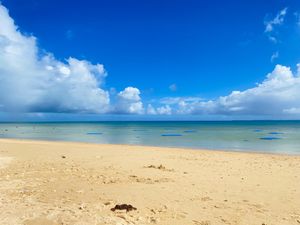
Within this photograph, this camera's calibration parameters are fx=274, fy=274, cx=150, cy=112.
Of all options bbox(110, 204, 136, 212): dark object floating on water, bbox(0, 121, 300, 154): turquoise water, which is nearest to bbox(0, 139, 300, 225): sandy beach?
bbox(110, 204, 136, 212): dark object floating on water

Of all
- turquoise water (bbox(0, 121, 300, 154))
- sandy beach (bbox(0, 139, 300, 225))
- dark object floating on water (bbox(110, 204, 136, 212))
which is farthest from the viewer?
turquoise water (bbox(0, 121, 300, 154))

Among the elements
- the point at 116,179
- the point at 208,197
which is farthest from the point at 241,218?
the point at 116,179

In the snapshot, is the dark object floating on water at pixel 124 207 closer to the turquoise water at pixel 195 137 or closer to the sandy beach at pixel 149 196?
the sandy beach at pixel 149 196

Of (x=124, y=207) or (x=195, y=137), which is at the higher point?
(x=124, y=207)

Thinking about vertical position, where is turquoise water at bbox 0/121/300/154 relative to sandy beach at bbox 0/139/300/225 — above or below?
below

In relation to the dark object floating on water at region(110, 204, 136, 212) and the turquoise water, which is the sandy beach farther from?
the turquoise water

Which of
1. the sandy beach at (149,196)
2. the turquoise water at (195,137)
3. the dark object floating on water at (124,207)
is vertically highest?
the dark object floating on water at (124,207)

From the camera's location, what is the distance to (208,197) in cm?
789

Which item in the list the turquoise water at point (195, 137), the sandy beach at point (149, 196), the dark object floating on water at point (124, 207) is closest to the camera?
the sandy beach at point (149, 196)

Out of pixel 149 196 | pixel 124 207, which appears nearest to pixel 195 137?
pixel 149 196

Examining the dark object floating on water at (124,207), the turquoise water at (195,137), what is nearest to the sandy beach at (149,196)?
the dark object floating on water at (124,207)

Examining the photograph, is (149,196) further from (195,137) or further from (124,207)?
(195,137)

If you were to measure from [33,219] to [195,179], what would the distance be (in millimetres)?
6142

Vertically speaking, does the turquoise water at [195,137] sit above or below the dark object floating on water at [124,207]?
below
